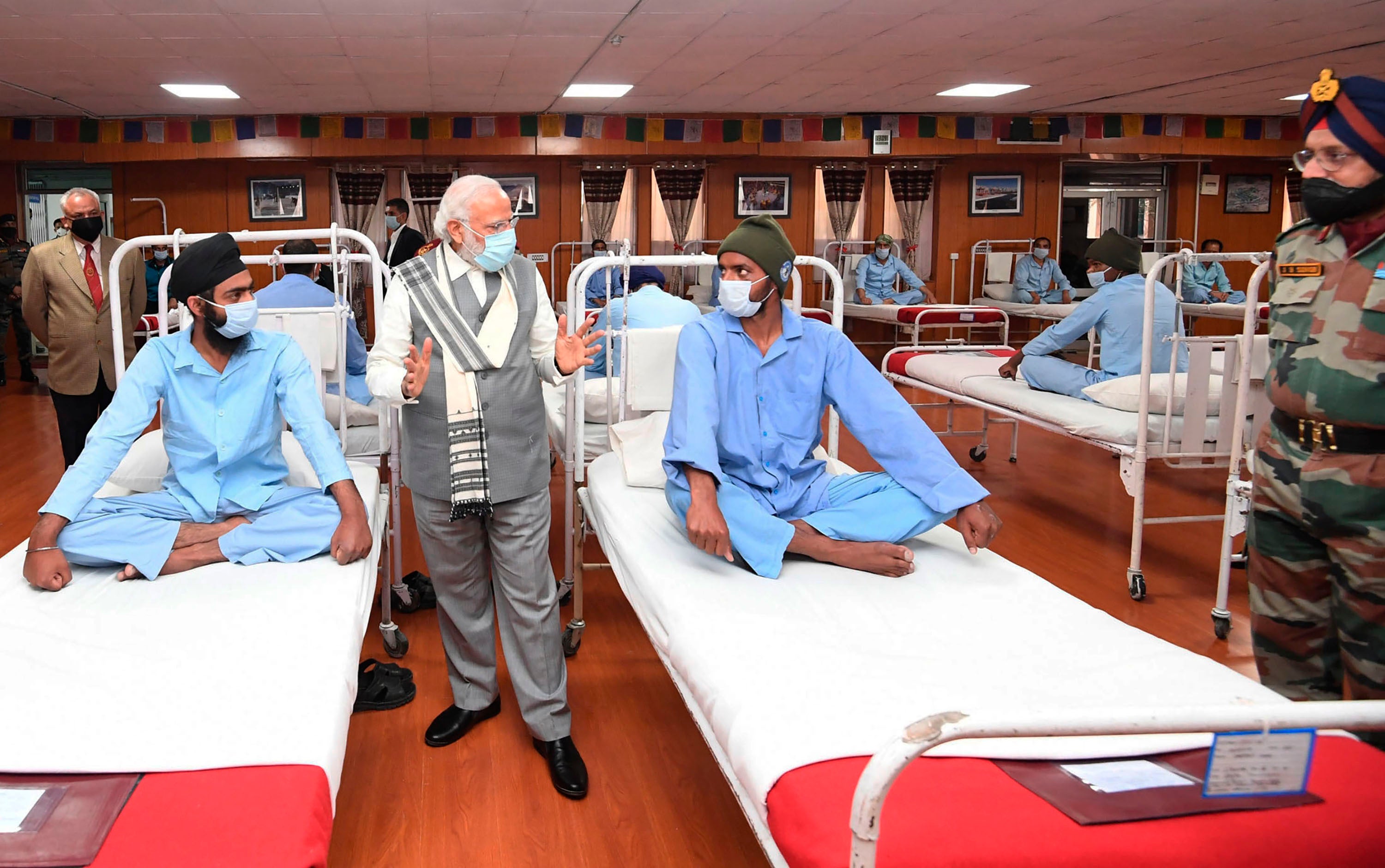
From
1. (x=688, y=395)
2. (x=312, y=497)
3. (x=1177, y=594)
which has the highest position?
(x=688, y=395)

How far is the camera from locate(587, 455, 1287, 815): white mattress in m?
1.81

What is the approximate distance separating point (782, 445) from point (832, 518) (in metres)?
0.28

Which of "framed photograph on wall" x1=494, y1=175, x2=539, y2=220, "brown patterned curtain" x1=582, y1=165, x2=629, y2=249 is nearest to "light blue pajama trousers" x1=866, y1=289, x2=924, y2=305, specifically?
"brown patterned curtain" x1=582, y1=165, x2=629, y2=249

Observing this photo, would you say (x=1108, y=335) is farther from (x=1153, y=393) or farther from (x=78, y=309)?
(x=78, y=309)

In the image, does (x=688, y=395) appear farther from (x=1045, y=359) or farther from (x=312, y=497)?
(x=1045, y=359)

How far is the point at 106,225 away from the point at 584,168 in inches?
230

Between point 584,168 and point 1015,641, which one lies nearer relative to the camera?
point 1015,641

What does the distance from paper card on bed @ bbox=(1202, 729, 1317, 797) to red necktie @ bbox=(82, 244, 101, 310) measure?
5672 millimetres

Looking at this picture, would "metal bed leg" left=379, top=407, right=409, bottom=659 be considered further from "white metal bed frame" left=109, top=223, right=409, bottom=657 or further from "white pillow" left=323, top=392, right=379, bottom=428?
"white pillow" left=323, top=392, right=379, bottom=428

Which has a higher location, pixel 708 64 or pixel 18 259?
pixel 708 64

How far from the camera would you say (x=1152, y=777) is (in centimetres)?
170

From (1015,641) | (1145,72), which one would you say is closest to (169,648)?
(1015,641)

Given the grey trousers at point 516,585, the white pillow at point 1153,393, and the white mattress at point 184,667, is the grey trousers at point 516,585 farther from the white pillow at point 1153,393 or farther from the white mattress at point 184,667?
the white pillow at point 1153,393

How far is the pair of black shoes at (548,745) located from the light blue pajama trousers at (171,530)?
2.02 ft
